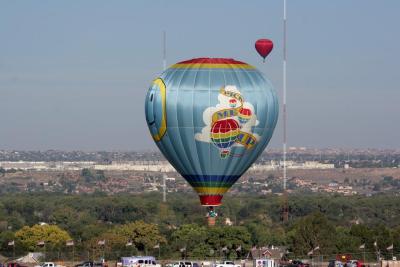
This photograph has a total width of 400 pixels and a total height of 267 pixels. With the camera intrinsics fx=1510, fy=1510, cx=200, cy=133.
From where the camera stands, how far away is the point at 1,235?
484 feet

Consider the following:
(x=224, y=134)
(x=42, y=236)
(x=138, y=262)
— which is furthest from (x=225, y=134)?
(x=42, y=236)

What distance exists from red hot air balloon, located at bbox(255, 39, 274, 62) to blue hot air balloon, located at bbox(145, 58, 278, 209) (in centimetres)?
1256

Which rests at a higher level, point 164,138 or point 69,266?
point 164,138

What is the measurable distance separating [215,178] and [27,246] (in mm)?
40001

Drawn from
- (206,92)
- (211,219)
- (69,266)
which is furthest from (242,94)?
(69,266)

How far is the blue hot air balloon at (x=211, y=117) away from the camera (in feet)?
335

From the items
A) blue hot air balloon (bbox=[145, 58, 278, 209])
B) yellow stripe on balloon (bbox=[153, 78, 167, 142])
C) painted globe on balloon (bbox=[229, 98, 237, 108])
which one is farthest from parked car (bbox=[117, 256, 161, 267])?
painted globe on balloon (bbox=[229, 98, 237, 108])

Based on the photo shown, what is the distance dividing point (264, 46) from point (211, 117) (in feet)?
59.0

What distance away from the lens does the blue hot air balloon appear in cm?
10225

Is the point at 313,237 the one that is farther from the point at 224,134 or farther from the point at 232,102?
the point at 232,102

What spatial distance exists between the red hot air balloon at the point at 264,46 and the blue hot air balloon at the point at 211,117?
1256cm

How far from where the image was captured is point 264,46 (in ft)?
390

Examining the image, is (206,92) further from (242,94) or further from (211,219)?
(211,219)

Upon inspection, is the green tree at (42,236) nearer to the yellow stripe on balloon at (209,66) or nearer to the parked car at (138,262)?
the parked car at (138,262)
